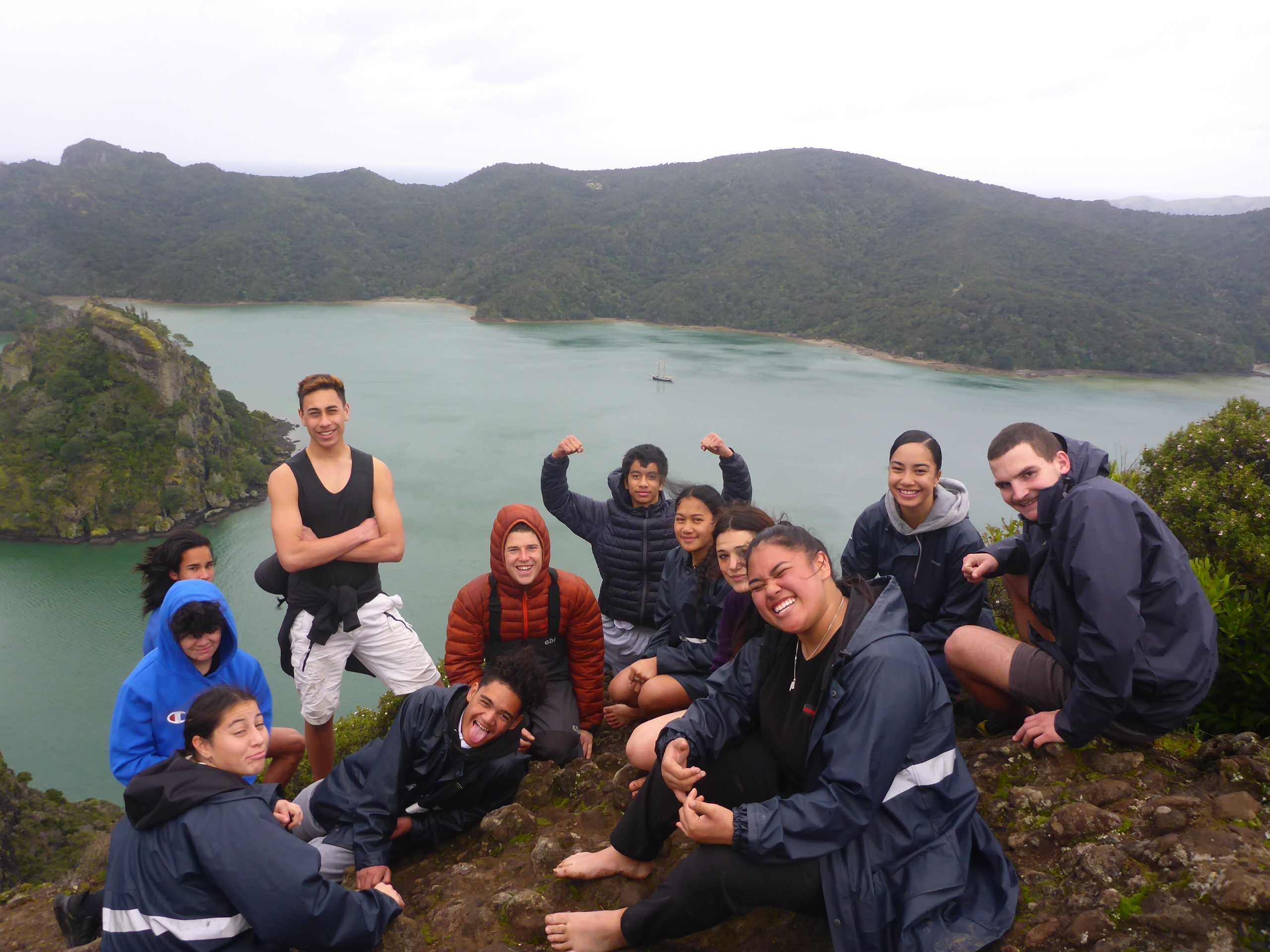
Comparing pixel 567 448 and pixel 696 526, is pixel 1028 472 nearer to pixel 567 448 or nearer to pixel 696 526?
pixel 696 526

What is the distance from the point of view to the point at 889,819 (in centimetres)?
174

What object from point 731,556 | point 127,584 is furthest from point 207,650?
point 127,584

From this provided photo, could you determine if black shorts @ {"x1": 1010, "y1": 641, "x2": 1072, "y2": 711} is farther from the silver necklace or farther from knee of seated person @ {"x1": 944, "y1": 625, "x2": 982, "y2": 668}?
the silver necklace

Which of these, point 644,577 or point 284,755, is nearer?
point 284,755

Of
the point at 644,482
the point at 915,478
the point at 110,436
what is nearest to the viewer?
the point at 915,478

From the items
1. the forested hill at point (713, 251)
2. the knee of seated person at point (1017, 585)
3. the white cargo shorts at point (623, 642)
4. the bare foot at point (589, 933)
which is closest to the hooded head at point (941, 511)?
the knee of seated person at point (1017, 585)

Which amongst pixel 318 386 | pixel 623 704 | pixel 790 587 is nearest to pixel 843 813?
pixel 790 587

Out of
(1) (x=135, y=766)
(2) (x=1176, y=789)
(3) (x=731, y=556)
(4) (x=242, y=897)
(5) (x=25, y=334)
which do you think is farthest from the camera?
(5) (x=25, y=334)

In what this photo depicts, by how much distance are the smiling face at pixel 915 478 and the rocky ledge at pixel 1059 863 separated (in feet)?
3.01

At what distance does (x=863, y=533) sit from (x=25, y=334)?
41.1 m

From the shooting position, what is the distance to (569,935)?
1.97 m

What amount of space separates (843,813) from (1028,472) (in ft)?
4.02

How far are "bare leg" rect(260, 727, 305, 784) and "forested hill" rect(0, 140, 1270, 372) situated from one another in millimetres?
48259

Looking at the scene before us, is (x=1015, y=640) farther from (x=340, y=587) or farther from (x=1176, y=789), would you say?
(x=340, y=587)
